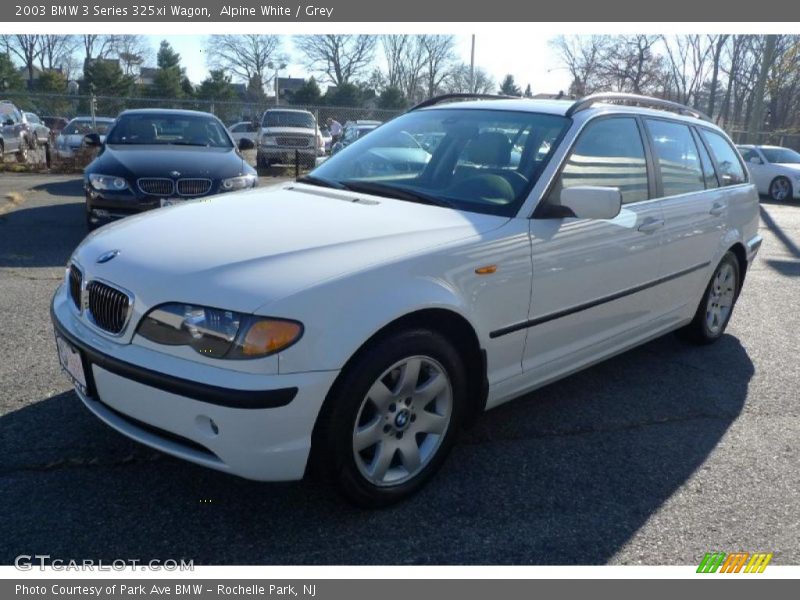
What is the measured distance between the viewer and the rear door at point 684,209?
14.0ft

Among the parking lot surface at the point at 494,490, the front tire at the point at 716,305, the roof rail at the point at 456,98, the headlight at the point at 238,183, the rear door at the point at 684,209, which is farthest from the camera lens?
the headlight at the point at 238,183

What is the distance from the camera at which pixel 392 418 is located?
2816 millimetres

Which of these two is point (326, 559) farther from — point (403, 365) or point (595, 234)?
point (595, 234)

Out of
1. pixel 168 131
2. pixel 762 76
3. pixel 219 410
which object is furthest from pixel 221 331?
pixel 762 76

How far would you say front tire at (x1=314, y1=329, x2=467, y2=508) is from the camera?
2.56 m

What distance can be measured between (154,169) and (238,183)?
866 millimetres

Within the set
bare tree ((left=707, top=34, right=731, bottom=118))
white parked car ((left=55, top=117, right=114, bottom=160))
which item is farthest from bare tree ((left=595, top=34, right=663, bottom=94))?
white parked car ((left=55, top=117, right=114, bottom=160))

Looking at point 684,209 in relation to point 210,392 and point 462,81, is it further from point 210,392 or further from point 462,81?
point 462,81

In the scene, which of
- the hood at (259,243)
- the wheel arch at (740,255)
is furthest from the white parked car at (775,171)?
the hood at (259,243)

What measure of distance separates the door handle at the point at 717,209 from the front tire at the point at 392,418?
263 cm

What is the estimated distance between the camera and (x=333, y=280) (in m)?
2.52

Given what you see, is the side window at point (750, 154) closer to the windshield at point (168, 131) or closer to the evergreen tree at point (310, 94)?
the windshield at point (168, 131)

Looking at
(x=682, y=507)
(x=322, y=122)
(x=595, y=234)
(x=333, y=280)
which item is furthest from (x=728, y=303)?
(x=322, y=122)

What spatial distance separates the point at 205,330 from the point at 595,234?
2074 millimetres
